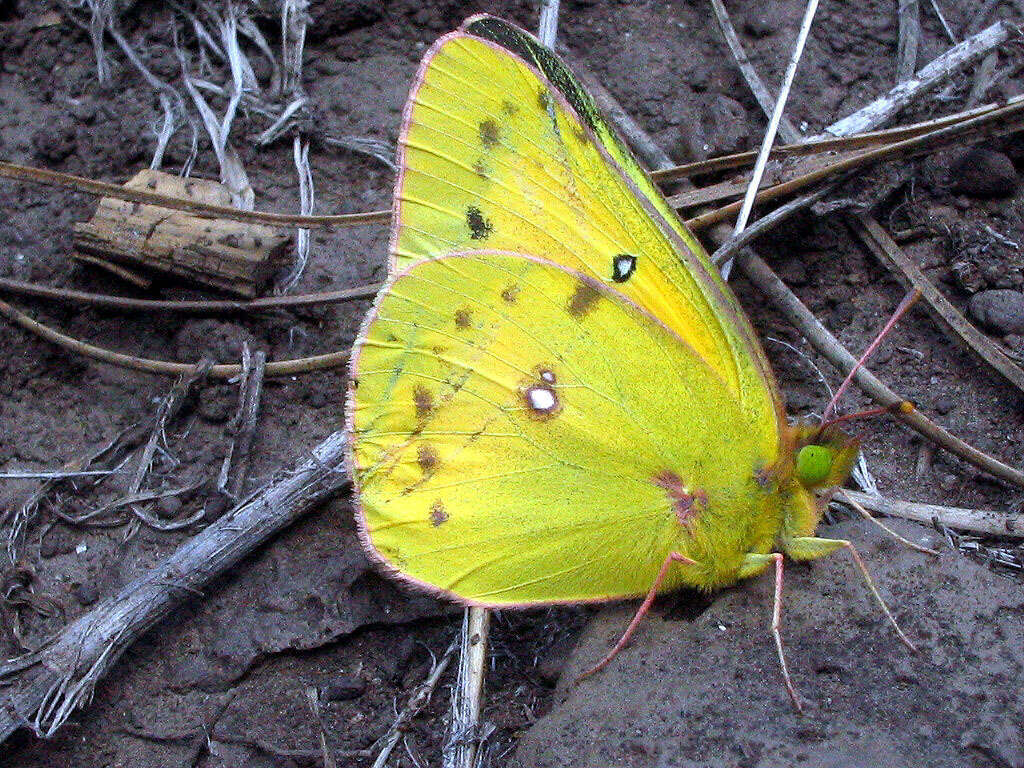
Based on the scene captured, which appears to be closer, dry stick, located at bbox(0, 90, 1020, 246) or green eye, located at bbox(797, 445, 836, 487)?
green eye, located at bbox(797, 445, 836, 487)

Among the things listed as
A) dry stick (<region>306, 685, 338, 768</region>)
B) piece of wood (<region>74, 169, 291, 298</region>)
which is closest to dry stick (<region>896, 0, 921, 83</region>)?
piece of wood (<region>74, 169, 291, 298</region>)

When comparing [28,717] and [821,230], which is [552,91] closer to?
[821,230]

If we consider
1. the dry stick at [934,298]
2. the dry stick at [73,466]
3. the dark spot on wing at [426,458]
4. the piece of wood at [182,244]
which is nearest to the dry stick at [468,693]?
the dark spot on wing at [426,458]

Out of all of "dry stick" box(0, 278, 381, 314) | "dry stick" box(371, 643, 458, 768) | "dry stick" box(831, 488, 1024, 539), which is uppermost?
"dry stick" box(831, 488, 1024, 539)

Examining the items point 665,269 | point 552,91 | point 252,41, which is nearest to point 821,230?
point 665,269

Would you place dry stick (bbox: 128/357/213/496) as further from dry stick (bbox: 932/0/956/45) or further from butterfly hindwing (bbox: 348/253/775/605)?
dry stick (bbox: 932/0/956/45)

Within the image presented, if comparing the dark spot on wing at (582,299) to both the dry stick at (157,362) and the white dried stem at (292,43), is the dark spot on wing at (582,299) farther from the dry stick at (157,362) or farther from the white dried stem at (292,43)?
the white dried stem at (292,43)

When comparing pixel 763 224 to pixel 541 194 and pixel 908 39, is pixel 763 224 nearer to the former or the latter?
pixel 541 194

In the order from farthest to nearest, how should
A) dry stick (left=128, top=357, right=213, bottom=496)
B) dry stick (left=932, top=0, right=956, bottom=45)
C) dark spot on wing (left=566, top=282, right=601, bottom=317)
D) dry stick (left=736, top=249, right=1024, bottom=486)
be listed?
dry stick (left=932, top=0, right=956, bottom=45)
dry stick (left=128, top=357, right=213, bottom=496)
dry stick (left=736, top=249, right=1024, bottom=486)
dark spot on wing (left=566, top=282, right=601, bottom=317)
